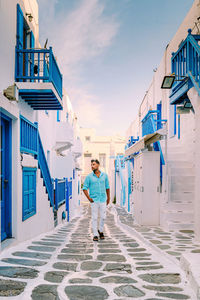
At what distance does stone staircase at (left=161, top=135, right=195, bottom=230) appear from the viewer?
7.88 meters

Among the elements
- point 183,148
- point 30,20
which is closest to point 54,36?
point 30,20

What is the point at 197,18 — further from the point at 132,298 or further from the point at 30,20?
the point at 132,298

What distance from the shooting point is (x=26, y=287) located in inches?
128

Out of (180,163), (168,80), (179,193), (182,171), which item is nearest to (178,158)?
(180,163)

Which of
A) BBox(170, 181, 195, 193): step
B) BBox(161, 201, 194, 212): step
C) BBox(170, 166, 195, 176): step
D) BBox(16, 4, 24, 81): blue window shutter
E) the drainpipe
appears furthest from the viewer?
BBox(170, 166, 195, 176): step

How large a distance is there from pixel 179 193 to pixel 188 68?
3.86 m

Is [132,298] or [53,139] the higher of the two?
[53,139]

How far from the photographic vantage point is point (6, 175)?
5.65 meters

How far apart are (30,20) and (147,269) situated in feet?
23.5

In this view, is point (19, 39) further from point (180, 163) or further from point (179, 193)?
point (180, 163)

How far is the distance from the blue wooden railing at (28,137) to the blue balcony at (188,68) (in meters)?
3.56

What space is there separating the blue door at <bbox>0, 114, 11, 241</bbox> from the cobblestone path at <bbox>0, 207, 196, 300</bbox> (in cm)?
60

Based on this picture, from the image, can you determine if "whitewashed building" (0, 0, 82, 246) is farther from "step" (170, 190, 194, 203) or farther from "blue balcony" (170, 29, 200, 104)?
"step" (170, 190, 194, 203)

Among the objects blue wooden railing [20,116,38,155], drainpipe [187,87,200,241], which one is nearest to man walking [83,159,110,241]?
blue wooden railing [20,116,38,155]
